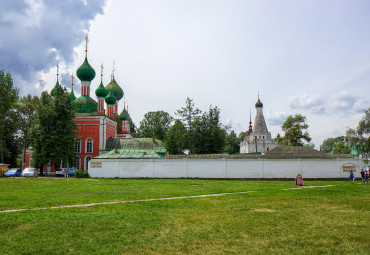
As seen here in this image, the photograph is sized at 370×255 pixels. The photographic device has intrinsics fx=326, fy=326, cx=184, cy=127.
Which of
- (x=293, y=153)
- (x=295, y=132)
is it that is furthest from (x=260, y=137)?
(x=293, y=153)

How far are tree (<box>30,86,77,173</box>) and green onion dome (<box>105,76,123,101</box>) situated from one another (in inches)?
719

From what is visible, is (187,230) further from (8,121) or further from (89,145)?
(8,121)

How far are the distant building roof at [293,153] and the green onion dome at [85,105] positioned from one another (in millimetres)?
27805

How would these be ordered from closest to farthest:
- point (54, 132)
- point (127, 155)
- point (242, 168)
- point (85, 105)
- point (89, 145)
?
point (242, 168)
point (127, 155)
point (54, 132)
point (89, 145)
point (85, 105)

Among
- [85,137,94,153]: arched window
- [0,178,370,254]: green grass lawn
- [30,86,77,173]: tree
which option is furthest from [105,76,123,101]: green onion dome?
[0,178,370,254]: green grass lawn

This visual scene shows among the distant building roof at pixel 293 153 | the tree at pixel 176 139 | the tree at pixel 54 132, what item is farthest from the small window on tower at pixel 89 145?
the distant building roof at pixel 293 153

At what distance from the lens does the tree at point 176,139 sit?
145 ft

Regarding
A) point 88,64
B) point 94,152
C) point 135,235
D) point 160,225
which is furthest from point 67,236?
point 88,64

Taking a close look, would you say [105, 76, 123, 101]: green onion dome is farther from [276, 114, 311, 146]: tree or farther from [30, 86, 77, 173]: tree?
[276, 114, 311, 146]: tree

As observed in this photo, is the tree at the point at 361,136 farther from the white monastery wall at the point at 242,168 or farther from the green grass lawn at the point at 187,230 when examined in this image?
the green grass lawn at the point at 187,230

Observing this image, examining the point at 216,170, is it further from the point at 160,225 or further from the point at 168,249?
the point at 168,249

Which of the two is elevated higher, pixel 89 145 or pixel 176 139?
pixel 176 139

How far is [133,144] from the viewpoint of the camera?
47.8 m

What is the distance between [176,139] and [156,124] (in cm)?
3278
